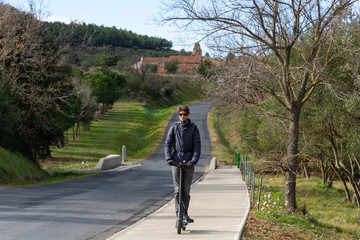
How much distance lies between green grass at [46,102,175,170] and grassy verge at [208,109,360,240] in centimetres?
973

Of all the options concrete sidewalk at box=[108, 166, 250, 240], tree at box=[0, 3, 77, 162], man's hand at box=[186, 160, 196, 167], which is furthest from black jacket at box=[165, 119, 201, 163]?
tree at box=[0, 3, 77, 162]

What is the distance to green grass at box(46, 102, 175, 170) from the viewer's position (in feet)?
142

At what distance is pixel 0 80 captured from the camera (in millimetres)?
21766

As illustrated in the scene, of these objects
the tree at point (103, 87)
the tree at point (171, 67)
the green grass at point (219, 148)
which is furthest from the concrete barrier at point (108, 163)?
the tree at point (171, 67)

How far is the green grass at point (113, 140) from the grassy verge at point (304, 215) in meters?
9.73

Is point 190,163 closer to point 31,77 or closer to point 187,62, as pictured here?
point 187,62

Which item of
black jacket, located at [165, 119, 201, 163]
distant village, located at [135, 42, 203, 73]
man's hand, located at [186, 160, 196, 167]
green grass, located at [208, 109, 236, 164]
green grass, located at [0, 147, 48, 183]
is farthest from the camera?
green grass, located at [208, 109, 236, 164]

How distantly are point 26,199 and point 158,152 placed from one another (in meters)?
34.3

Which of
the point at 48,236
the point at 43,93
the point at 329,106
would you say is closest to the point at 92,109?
the point at 43,93

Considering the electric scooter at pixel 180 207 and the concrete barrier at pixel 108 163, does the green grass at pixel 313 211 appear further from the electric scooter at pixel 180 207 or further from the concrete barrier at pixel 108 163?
the concrete barrier at pixel 108 163

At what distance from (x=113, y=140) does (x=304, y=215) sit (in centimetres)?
4365

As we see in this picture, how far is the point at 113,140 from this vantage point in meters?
57.1

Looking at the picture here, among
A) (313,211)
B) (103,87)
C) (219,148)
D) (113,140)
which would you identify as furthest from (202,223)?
(103,87)

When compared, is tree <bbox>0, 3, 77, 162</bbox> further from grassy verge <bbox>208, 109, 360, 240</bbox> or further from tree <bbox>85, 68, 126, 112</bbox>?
tree <bbox>85, 68, 126, 112</bbox>
